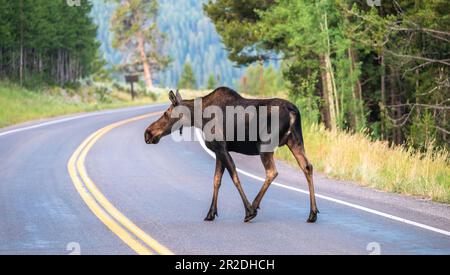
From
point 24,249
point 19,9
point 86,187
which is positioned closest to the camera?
point 24,249

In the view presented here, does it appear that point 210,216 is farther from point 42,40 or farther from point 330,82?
point 42,40

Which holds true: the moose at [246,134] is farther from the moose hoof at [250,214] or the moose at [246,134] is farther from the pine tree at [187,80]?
the pine tree at [187,80]

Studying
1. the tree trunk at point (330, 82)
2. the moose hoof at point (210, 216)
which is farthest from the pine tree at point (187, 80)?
the moose hoof at point (210, 216)

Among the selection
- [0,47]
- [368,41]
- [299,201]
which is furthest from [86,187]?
[0,47]

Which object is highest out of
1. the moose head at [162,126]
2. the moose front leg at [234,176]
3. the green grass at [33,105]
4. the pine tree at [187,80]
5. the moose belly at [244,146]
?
the moose head at [162,126]

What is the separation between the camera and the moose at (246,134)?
10234 mm

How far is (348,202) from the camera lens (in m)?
12.4

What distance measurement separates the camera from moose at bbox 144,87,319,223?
33.6 ft

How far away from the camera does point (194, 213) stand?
1128cm

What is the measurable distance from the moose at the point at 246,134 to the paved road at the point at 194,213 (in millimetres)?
481

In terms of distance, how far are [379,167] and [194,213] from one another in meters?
5.91

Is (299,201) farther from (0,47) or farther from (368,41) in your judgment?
(0,47)

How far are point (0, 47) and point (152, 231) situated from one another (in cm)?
5138

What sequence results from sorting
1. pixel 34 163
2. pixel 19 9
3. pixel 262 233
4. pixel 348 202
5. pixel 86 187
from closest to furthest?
pixel 262 233 < pixel 348 202 < pixel 86 187 < pixel 34 163 < pixel 19 9
